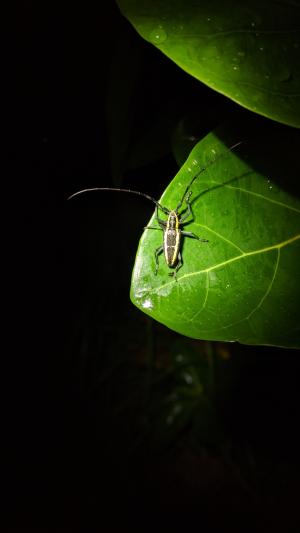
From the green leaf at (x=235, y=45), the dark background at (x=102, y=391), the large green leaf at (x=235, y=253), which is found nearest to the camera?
the green leaf at (x=235, y=45)

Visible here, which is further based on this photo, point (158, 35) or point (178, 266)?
point (178, 266)

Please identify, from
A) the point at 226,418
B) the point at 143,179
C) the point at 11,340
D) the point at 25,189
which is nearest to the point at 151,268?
the point at 143,179

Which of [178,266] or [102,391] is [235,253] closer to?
[178,266]

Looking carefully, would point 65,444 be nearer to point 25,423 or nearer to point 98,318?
point 25,423

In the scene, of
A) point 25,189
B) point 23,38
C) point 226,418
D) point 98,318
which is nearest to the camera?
point 23,38

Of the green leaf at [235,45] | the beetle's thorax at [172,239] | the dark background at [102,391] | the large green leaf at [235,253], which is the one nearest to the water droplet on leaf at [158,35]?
the green leaf at [235,45]

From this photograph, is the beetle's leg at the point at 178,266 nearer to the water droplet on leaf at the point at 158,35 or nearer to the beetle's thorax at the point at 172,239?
the beetle's thorax at the point at 172,239

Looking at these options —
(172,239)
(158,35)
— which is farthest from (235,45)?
(172,239)
